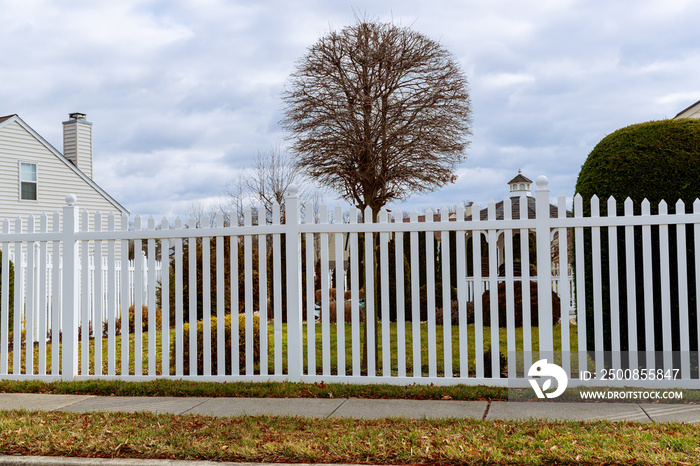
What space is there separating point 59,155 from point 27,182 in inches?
55.9

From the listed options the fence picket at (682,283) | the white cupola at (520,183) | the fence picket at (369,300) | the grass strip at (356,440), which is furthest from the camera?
the white cupola at (520,183)

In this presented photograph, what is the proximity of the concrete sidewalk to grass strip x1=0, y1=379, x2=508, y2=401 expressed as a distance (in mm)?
184

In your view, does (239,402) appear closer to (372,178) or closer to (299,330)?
(299,330)

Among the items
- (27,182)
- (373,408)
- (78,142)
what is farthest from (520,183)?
(373,408)

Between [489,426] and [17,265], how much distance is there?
6.31 metres

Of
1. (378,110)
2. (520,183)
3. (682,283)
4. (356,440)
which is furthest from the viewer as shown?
(520,183)

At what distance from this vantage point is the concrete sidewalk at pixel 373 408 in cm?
583

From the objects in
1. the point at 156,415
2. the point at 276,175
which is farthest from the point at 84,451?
the point at 276,175

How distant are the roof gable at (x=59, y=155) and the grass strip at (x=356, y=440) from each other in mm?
17032

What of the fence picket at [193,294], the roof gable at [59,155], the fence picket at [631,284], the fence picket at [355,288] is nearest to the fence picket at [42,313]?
the fence picket at [193,294]

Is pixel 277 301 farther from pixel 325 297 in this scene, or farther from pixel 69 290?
pixel 69 290

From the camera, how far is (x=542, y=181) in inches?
269

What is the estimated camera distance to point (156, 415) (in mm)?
5926

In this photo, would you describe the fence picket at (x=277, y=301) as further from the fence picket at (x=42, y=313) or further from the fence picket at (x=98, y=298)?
the fence picket at (x=42, y=313)
